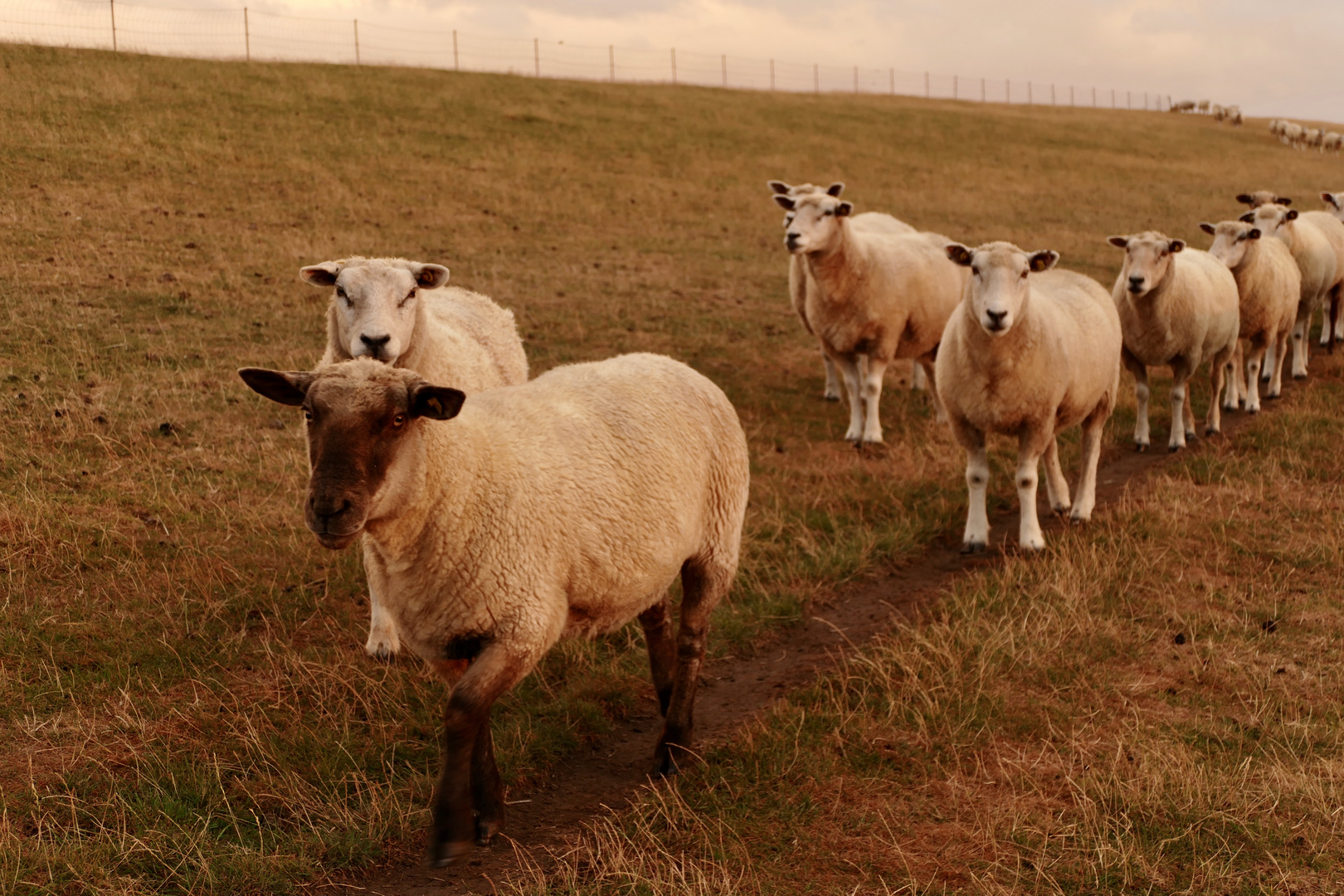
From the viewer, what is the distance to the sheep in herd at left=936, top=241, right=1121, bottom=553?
8500mm

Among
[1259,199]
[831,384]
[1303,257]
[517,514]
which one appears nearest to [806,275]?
[831,384]

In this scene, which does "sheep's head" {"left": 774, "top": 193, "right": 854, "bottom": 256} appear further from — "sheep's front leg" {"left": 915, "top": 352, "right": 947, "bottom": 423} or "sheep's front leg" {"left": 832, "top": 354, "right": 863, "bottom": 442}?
"sheep's front leg" {"left": 915, "top": 352, "right": 947, "bottom": 423}

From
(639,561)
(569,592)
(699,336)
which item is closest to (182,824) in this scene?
(569,592)

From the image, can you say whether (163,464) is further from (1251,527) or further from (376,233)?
(376,233)

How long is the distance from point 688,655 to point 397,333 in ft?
8.73

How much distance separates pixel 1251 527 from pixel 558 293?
10.4 metres

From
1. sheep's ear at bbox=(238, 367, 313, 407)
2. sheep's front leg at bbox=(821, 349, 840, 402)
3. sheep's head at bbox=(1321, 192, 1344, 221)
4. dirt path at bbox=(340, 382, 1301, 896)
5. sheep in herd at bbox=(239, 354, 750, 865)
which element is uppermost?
sheep's head at bbox=(1321, 192, 1344, 221)

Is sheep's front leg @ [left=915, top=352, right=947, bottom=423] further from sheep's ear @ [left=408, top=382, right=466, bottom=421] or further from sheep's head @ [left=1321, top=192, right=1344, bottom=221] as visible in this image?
sheep's head @ [left=1321, top=192, right=1344, bottom=221]

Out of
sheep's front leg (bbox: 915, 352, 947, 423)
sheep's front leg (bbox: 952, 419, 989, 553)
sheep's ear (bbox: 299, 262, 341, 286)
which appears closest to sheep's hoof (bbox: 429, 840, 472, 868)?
sheep's ear (bbox: 299, 262, 341, 286)

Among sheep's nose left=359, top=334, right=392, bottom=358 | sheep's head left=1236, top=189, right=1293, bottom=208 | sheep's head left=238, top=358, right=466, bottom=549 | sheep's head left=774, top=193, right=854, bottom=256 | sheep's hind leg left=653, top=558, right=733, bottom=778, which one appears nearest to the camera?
sheep's head left=238, top=358, right=466, bottom=549

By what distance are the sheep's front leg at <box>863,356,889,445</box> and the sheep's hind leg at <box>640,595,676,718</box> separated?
20.0ft

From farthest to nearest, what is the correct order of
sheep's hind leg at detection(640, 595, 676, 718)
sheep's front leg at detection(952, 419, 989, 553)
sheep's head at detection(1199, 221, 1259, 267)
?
sheep's head at detection(1199, 221, 1259, 267), sheep's front leg at detection(952, 419, 989, 553), sheep's hind leg at detection(640, 595, 676, 718)

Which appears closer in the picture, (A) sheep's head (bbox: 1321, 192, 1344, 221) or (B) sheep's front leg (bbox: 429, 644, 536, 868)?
(B) sheep's front leg (bbox: 429, 644, 536, 868)

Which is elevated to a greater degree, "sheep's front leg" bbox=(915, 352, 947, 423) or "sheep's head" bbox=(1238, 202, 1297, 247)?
"sheep's head" bbox=(1238, 202, 1297, 247)
